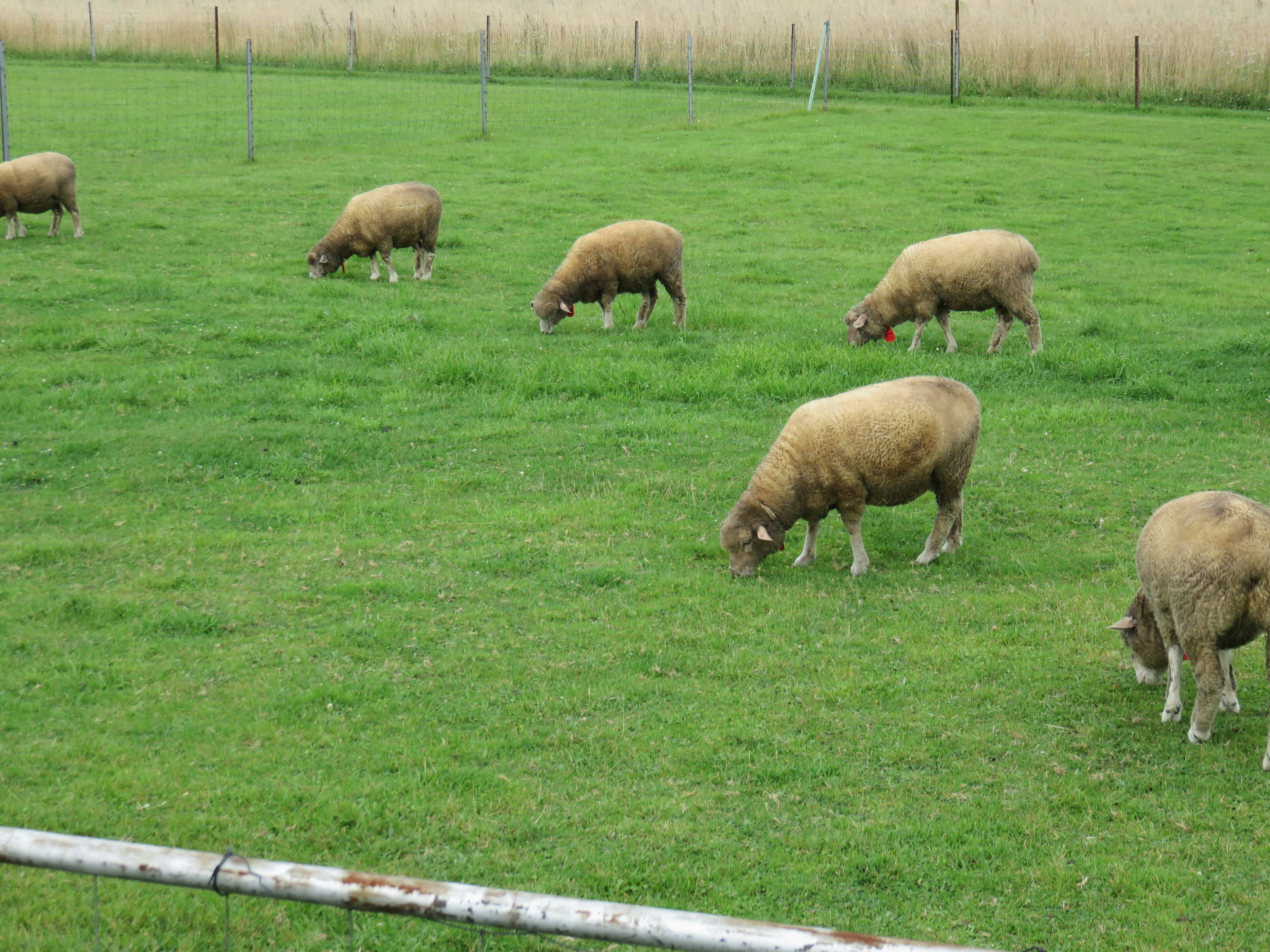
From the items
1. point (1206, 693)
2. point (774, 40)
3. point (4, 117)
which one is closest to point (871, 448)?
point (1206, 693)

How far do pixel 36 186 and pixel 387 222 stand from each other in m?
5.72

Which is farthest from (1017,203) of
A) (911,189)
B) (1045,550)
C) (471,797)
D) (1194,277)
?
(471,797)

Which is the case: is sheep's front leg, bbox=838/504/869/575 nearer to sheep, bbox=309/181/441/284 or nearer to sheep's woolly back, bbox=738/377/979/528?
sheep's woolly back, bbox=738/377/979/528

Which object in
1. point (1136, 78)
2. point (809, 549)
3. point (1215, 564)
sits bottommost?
point (809, 549)

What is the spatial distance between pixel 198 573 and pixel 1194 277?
51.9 ft

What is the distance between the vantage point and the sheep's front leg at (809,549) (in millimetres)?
9242

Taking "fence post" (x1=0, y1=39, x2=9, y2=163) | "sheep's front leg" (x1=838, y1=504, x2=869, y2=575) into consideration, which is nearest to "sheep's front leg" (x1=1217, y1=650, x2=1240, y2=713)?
"sheep's front leg" (x1=838, y1=504, x2=869, y2=575)

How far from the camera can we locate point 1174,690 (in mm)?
6664

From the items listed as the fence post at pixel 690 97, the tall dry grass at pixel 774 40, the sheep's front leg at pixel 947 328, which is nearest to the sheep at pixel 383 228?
the sheep's front leg at pixel 947 328

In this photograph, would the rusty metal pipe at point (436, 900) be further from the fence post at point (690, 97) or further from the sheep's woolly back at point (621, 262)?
the fence post at point (690, 97)

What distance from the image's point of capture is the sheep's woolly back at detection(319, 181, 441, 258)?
1741 centimetres

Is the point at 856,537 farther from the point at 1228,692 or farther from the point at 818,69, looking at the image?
the point at 818,69

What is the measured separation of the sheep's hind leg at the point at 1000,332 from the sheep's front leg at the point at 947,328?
0.44m

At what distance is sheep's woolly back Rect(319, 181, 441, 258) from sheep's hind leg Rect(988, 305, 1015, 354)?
8.11 meters
